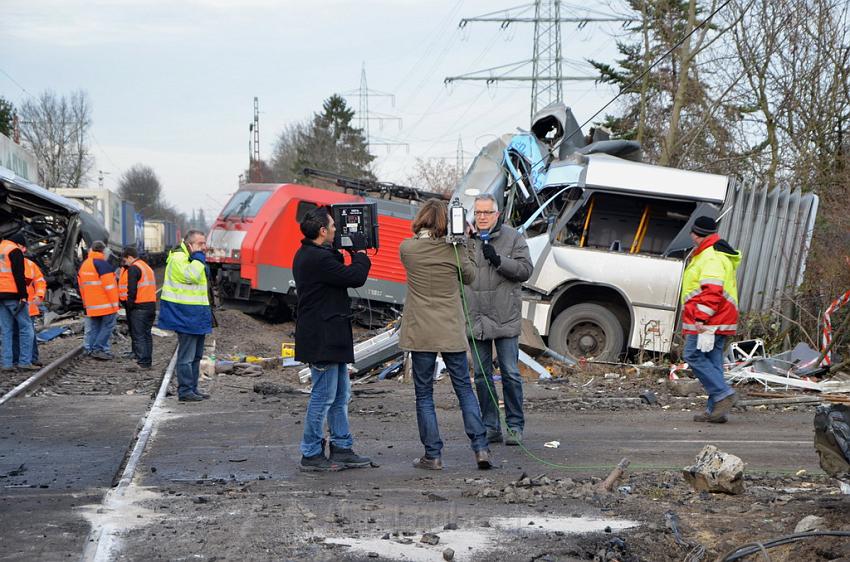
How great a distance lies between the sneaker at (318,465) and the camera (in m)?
6.92

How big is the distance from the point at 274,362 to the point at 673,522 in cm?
978

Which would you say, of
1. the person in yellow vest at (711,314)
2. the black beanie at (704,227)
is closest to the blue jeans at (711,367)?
the person in yellow vest at (711,314)

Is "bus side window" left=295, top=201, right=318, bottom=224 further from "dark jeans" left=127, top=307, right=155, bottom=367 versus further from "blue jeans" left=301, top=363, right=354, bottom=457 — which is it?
"blue jeans" left=301, top=363, right=354, bottom=457

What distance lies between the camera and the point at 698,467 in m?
6.11

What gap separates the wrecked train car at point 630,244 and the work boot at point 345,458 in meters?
6.28

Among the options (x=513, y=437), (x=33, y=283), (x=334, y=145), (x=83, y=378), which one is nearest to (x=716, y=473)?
(x=513, y=437)

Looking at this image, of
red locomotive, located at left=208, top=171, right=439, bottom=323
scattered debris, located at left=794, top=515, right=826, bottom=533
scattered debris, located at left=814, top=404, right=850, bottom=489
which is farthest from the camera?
red locomotive, located at left=208, top=171, right=439, bottom=323

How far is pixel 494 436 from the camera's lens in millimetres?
8047

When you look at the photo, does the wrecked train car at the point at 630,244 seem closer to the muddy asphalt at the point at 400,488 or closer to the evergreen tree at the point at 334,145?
the muddy asphalt at the point at 400,488

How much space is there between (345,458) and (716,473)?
8.14 feet

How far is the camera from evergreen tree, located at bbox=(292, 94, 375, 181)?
221 feet

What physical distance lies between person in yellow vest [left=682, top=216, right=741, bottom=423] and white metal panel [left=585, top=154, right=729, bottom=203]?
3.75 m

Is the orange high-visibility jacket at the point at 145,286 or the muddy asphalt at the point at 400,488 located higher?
the orange high-visibility jacket at the point at 145,286

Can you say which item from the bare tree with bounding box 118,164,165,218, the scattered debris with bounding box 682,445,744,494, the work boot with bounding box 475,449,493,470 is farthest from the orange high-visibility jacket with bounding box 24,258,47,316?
the bare tree with bounding box 118,164,165,218
